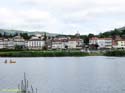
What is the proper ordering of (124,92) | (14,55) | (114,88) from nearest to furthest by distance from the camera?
1. (124,92)
2. (114,88)
3. (14,55)

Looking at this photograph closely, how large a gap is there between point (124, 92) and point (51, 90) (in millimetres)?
8287

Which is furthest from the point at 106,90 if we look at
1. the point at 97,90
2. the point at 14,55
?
the point at 14,55

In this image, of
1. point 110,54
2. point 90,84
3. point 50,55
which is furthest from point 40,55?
point 90,84

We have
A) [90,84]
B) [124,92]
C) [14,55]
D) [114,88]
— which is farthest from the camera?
[14,55]

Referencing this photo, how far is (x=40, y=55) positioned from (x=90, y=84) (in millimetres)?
115550

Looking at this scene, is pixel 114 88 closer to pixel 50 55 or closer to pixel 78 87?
pixel 78 87

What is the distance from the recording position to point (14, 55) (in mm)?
167375

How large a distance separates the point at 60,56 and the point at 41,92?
125263mm

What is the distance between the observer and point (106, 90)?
4778cm

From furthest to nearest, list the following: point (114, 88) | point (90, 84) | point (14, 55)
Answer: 1. point (14, 55)
2. point (90, 84)
3. point (114, 88)

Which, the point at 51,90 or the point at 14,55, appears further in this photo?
the point at 14,55

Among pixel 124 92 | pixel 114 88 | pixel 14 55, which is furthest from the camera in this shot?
pixel 14 55

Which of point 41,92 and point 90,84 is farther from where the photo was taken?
point 90,84

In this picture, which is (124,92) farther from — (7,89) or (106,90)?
(7,89)
